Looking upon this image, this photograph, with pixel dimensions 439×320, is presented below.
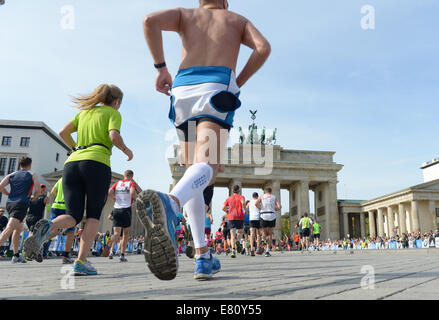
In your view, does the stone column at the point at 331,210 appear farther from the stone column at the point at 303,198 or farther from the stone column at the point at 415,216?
the stone column at the point at 415,216

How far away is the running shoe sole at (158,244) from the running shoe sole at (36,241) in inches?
78.7

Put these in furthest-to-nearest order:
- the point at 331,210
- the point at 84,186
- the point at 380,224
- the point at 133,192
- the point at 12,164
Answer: the point at 380,224 → the point at 12,164 → the point at 331,210 → the point at 133,192 → the point at 84,186

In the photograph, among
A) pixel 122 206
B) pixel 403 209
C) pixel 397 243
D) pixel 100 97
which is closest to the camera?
pixel 100 97

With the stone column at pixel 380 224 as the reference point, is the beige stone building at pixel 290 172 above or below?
above

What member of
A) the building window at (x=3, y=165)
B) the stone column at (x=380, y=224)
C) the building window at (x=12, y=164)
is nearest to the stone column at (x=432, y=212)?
the stone column at (x=380, y=224)

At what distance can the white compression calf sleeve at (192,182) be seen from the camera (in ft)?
8.09

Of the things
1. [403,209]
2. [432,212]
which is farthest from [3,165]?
[432,212]

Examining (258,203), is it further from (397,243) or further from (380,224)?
(380,224)

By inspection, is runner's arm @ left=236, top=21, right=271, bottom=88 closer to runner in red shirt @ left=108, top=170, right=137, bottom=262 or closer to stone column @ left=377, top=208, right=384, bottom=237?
runner in red shirt @ left=108, top=170, right=137, bottom=262

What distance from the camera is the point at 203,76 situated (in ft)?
10.1

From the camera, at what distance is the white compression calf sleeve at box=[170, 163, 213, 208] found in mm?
2467

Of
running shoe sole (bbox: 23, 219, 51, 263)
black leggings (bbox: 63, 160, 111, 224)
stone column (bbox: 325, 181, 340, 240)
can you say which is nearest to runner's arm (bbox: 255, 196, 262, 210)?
black leggings (bbox: 63, 160, 111, 224)
